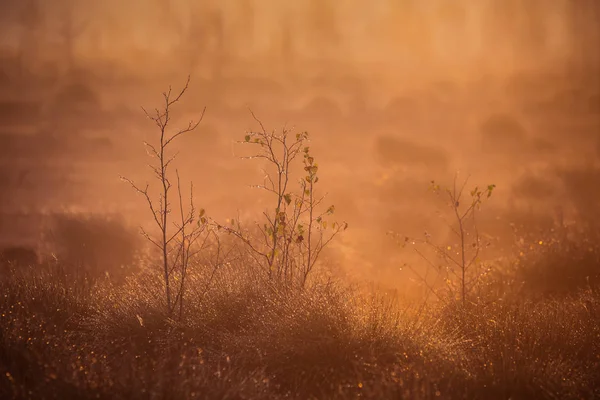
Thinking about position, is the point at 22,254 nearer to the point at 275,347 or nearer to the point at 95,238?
the point at 95,238

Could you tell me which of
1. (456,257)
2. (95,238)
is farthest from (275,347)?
(95,238)

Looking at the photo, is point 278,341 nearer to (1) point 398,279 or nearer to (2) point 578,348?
(2) point 578,348

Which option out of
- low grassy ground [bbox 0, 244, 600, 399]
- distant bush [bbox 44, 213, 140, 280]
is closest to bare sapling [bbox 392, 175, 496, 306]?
low grassy ground [bbox 0, 244, 600, 399]

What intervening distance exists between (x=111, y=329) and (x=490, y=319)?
5130mm

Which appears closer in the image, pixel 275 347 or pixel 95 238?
pixel 275 347

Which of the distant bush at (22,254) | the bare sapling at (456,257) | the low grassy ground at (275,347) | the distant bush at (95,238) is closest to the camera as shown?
the low grassy ground at (275,347)

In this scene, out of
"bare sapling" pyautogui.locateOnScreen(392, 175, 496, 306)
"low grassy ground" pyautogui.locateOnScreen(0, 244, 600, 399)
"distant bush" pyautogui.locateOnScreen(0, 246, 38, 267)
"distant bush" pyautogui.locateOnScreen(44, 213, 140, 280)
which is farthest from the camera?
"distant bush" pyautogui.locateOnScreen(44, 213, 140, 280)

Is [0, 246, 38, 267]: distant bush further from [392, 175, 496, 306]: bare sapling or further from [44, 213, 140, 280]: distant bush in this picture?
[392, 175, 496, 306]: bare sapling

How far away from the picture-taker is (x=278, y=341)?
714 cm

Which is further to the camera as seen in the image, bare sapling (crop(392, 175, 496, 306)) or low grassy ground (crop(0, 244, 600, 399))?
bare sapling (crop(392, 175, 496, 306))

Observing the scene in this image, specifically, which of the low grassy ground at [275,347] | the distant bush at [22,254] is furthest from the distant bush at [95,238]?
the low grassy ground at [275,347]

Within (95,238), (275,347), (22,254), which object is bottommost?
(275,347)

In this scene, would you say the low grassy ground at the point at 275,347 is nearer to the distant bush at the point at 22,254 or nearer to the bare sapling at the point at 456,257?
the bare sapling at the point at 456,257

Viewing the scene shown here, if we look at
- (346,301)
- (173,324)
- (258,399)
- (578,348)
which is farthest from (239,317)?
(578,348)
